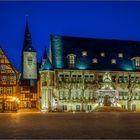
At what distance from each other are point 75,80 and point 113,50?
9793 millimetres

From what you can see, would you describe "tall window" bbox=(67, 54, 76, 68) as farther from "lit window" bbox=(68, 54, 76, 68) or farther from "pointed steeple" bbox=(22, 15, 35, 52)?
"pointed steeple" bbox=(22, 15, 35, 52)

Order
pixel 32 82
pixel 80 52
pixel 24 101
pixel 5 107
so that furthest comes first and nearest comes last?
pixel 32 82, pixel 24 101, pixel 80 52, pixel 5 107

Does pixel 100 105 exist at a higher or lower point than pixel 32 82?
lower

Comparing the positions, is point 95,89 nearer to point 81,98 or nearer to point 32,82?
point 81,98

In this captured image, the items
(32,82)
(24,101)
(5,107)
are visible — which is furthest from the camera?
(32,82)

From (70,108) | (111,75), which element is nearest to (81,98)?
(70,108)

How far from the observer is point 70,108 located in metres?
56.4

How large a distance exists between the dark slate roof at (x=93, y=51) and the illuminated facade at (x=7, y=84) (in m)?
7.06

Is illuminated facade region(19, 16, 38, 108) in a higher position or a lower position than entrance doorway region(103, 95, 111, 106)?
higher

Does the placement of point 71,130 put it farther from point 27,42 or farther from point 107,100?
point 27,42

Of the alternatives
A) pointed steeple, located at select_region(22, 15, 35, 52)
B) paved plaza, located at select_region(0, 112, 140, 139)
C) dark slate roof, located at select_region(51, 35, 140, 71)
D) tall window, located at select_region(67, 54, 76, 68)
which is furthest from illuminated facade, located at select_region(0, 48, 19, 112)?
pointed steeple, located at select_region(22, 15, 35, 52)

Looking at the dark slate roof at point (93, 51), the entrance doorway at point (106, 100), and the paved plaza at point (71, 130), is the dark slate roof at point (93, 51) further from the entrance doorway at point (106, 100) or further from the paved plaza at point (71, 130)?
the paved plaza at point (71, 130)

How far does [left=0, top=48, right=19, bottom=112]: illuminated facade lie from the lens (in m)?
55.9

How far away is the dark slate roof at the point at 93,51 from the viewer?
58.4 m
